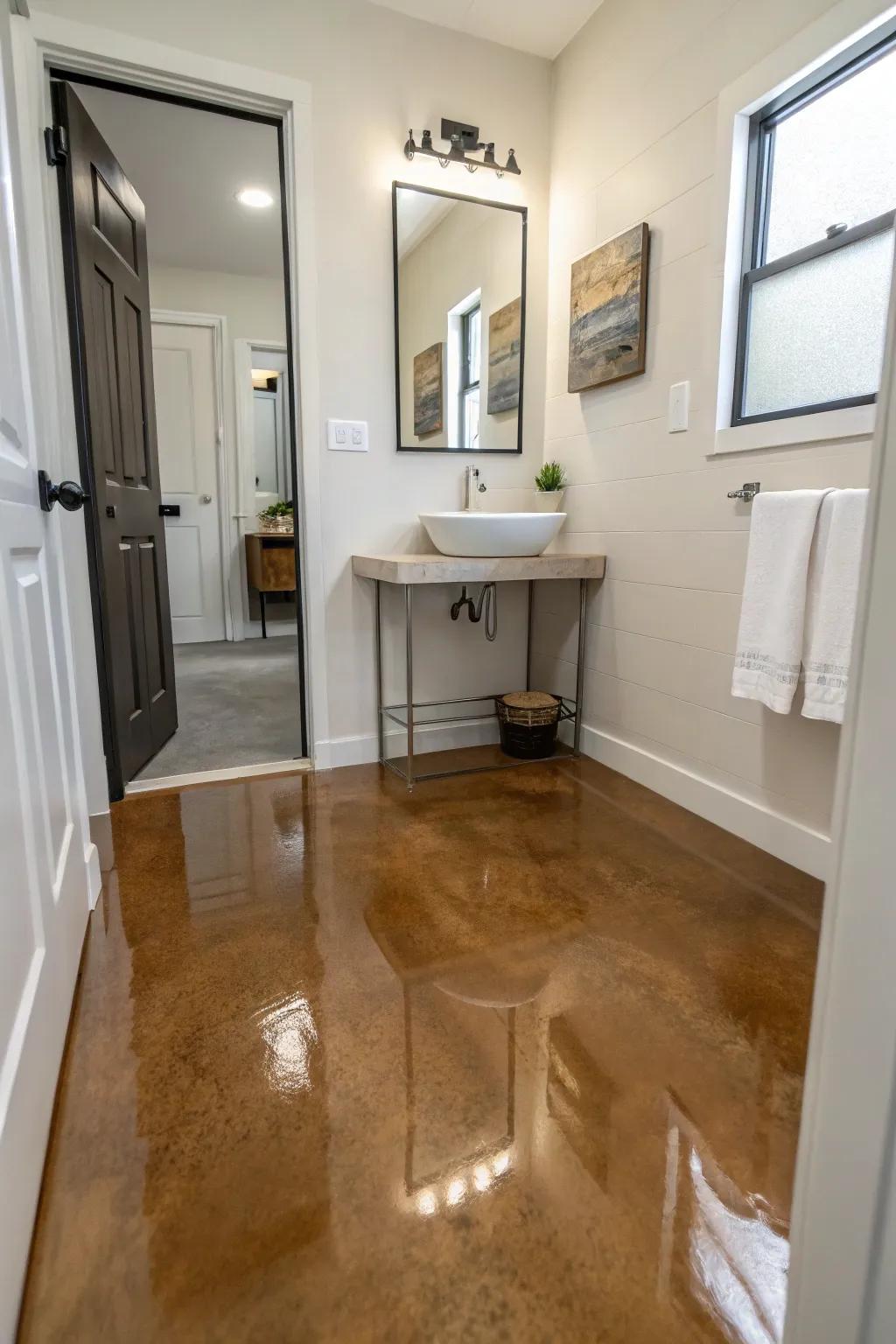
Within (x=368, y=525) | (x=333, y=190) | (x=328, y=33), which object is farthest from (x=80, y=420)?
(x=328, y=33)

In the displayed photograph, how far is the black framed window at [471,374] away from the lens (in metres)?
2.63

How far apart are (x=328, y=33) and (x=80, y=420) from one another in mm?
1513

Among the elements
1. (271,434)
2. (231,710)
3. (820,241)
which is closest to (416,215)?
(820,241)

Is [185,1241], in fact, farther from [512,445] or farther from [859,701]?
[512,445]

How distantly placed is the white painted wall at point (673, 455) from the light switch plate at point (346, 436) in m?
0.79

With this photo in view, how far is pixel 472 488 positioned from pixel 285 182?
3.89 feet

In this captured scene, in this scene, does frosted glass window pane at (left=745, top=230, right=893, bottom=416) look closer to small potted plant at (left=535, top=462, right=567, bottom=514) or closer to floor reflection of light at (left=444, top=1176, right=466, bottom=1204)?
small potted plant at (left=535, top=462, right=567, bottom=514)

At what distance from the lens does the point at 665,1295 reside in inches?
32.0

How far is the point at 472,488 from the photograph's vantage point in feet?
8.87

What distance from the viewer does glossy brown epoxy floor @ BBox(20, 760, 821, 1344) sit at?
813 mm

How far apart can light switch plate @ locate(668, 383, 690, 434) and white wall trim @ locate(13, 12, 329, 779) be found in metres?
1.17

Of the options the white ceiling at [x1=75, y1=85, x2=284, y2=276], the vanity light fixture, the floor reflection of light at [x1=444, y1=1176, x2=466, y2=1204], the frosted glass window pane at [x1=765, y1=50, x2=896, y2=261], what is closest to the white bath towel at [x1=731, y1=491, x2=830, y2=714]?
the frosted glass window pane at [x1=765, y1=50, x2=896, y2=261]

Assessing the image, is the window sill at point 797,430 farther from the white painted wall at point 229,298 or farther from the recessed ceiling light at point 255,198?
the white painted wall at point 229,298

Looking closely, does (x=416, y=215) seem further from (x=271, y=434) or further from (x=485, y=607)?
(x=271, y=434)
